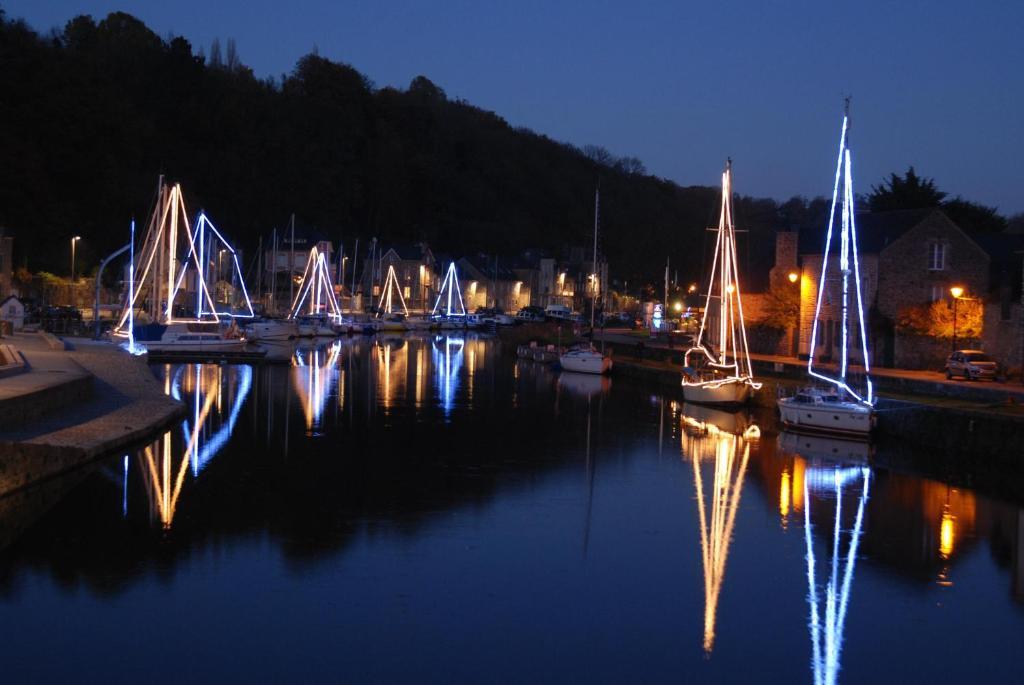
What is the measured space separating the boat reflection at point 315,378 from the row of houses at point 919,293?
18.7 meters

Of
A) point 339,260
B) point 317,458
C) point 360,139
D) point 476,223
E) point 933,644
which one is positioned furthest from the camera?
point 476,223

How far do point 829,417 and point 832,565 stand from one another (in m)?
14.1

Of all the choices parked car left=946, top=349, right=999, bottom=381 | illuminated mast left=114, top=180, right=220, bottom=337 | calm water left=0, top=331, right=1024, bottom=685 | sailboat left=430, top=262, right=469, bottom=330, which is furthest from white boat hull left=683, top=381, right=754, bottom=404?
sailboat left=430, top=262, right=469, bottom=330

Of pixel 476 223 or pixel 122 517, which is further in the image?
pixel 476 223

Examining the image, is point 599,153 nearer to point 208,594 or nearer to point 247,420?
point 247,420

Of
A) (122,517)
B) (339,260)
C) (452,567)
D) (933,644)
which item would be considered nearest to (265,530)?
(122,517)

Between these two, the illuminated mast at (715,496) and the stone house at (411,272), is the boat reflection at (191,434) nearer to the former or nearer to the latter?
the illuminated mast at (715,496)

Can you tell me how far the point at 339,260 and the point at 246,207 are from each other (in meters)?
11.1

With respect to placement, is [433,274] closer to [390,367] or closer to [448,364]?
[448,364]

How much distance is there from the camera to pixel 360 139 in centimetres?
13550

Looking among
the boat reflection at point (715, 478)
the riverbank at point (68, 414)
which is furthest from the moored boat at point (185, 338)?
the boat reflection at point (715, 478)

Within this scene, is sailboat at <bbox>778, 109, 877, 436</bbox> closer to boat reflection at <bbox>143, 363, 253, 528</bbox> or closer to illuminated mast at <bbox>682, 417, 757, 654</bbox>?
illuminated mast at <bbox>682, 417, 757, 654</bbox>

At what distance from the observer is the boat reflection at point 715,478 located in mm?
16922

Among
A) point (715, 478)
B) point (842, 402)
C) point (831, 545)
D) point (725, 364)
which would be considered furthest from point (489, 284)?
point (831, 545)
